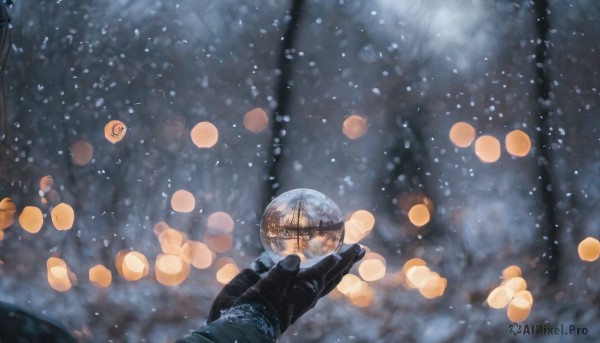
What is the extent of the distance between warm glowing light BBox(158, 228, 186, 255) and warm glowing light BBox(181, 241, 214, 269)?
0.02m

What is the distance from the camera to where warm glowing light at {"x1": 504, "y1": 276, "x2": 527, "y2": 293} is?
7.99 feet

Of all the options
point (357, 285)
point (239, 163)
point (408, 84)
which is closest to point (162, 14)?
point (239, 163)

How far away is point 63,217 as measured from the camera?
8.46ft

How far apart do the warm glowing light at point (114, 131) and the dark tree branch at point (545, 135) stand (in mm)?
1452

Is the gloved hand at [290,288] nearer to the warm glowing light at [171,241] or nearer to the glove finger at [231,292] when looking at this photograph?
the glove finger at [231,292]

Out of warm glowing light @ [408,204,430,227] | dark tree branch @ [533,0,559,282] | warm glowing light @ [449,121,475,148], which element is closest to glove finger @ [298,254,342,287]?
warm glowing light @ [408,204,430,227]

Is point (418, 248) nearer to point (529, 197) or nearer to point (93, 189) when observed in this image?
point (529, 197)

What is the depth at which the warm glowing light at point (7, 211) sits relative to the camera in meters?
2.61

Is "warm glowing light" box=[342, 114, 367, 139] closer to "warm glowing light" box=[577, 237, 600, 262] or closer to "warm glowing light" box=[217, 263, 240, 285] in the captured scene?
"warm glowing light" box=[217, 263, 240, 285]

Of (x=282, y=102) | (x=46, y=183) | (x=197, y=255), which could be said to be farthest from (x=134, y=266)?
(x=282, y=102)

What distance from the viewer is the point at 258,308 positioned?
1.02m

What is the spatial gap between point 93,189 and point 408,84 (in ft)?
3.84

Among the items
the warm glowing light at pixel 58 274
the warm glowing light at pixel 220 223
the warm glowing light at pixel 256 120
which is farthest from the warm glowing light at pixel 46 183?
the warm glowing light at pixel 256 120

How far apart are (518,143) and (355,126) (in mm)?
565
